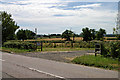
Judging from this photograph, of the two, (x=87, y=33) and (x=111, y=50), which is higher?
(x=87, y=33)

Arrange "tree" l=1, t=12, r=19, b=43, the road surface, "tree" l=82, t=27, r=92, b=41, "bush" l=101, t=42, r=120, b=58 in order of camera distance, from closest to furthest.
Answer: the road surface < "bush" l=101, t=42, r=120, b=58 < "tree" l=1, t=12, r=19, b=43 < "tree" l=82, t=27, r=92, b=41

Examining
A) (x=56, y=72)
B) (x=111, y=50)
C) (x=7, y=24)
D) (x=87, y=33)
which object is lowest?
(x=56, y=72)

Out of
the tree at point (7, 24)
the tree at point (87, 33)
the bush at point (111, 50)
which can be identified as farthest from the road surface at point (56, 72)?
the tree at point (87, 33)

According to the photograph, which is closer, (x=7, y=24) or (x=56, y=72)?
(x=56, y=72)

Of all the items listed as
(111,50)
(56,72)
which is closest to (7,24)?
(111,50)

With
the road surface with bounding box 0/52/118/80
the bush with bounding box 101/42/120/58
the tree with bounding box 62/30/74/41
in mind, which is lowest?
the road surface with bounding box 0/52/118/80

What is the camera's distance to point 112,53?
1373 cm

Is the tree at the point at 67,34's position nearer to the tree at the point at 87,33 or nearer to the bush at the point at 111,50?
the tree at the point at 87,33

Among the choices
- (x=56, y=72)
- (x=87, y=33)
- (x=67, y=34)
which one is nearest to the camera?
(x=56, y=72)

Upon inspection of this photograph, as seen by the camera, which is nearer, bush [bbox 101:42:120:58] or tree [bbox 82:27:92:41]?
bush [bbox 101:42:120:58]

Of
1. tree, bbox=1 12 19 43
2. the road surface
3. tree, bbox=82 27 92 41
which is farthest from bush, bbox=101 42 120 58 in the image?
tree, bbox=82 27 92 41

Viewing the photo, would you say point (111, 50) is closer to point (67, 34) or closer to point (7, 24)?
point (7, 24)

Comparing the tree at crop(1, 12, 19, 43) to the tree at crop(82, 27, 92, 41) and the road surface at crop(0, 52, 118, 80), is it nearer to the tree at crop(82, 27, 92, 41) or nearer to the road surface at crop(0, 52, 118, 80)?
the road surface at crop(0, 52, 118, 80)

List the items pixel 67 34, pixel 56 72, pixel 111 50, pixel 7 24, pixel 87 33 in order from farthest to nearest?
pixel 67 34 < pixel 87 33 < pixel 7 24 < pixel 111 50 < pixel 56 72
